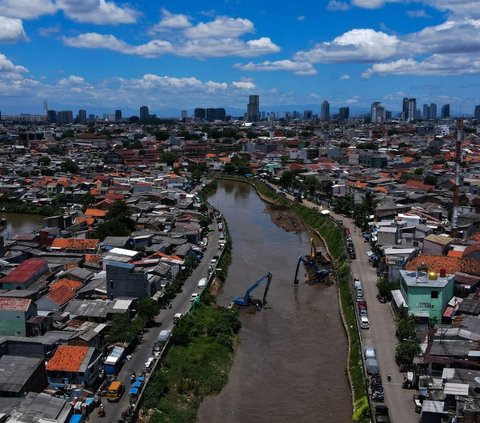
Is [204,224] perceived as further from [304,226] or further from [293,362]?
[293,362]

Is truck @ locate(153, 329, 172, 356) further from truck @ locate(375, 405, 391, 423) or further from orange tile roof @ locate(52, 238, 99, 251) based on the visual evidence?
orange tile roof @ locate(52, 238, 99, 251)

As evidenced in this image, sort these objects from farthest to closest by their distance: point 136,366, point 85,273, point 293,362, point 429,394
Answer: point 85,273 → point 293,362 → point 136,366 → point 429,394

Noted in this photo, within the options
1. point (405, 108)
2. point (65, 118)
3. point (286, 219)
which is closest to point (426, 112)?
point (405, 108)

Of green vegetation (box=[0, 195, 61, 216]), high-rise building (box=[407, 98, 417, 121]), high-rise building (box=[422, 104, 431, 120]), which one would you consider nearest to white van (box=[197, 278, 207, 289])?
green vegetation (box=[0, 195, 61, 216])

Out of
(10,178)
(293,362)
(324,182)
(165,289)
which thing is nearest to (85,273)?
(165,289)

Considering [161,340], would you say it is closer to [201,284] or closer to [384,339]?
[201,284]

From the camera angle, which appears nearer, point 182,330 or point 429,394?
point 429,394
